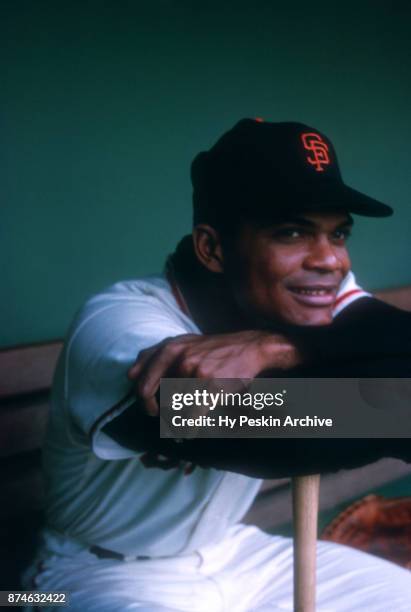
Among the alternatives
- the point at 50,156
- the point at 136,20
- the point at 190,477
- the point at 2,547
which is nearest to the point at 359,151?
the point at 136,20

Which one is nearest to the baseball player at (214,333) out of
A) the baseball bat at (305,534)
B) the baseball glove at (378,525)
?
the baseball bat at (305,534)

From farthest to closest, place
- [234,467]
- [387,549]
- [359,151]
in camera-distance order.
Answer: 1. [359,151]
2. [387,549]
3. [234,467]

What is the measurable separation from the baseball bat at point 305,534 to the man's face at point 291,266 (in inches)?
12.3


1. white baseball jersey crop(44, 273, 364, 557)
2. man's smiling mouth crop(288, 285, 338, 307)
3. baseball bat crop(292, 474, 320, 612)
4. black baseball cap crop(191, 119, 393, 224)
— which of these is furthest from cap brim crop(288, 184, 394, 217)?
baseball bat crop(292, 474, 320, 612)

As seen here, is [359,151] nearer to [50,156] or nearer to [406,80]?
[406,80]

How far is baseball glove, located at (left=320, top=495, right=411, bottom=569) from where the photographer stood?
1.41 m

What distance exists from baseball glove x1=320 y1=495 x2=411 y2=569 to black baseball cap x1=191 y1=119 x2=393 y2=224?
71 centimetres

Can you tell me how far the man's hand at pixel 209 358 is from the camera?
691mm

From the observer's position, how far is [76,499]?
1.04 m

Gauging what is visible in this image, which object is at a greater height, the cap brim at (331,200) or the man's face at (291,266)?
the cap brim at (331,200)

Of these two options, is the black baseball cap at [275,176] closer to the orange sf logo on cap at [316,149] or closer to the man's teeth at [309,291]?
the orange sf logo on cap at [316,149]

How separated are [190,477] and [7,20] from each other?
987mm

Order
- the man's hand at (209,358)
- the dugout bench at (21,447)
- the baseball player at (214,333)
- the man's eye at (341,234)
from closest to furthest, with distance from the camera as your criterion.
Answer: the man's hand at (209,358) < the baseball player at (214,333) < the man's eye at (341,234) < the dugout bench at (21,447)

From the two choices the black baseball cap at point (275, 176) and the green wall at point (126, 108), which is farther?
the green wall at point (126, 108)
